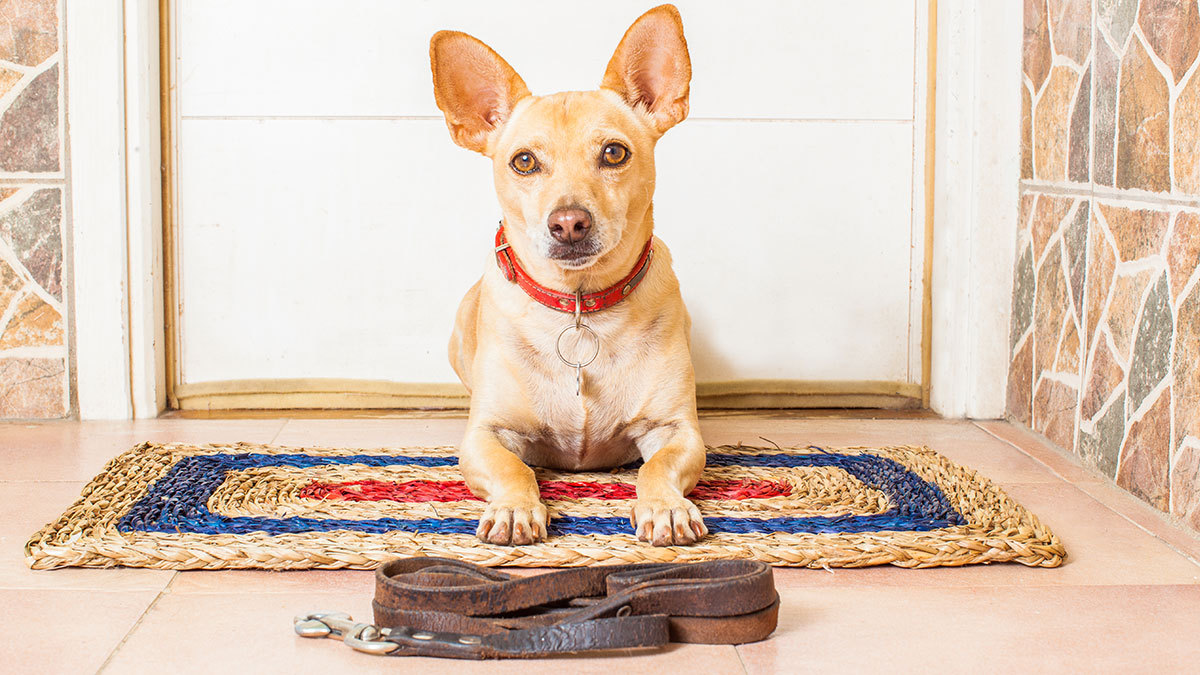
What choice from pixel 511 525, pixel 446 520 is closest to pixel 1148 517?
pixel 511 525

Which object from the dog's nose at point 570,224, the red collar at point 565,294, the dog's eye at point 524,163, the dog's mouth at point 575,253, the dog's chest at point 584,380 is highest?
the dog's eye at point 524,163

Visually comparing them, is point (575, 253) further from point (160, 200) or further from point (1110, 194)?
point (160, 200)

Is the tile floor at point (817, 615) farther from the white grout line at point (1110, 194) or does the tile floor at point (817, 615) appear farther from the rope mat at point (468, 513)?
the white grout line at point (1110, 194)

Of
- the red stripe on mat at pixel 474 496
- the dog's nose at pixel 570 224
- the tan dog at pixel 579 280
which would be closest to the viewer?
the dog's nose at pixel 570 224

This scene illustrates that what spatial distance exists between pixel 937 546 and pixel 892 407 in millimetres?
1611

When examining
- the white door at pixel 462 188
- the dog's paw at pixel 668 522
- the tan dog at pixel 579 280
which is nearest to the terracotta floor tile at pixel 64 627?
the tan dog at pixel 579 280

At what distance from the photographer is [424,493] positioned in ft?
8.23

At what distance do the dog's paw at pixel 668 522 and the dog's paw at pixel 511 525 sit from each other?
0.61 ft

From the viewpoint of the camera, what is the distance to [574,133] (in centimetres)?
235

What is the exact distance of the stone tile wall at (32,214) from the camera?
3.29 m

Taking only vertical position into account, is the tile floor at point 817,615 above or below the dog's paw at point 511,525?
below

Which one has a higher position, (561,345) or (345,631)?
(561,345)

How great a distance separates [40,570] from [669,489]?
113 cm

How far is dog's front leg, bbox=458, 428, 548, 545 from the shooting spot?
2.10m
